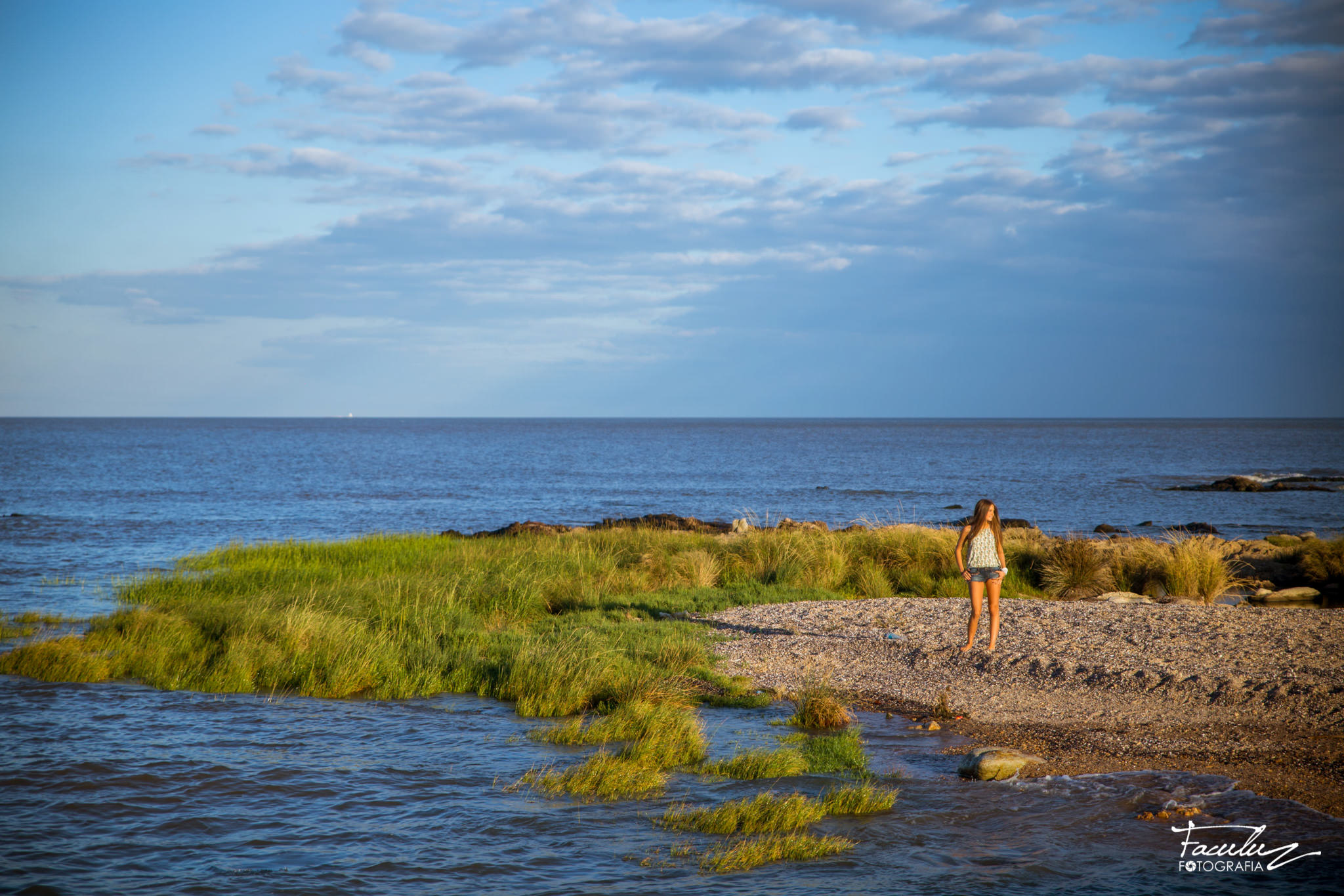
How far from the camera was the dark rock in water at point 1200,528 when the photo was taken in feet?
112

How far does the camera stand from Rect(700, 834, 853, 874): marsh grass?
7203 mm

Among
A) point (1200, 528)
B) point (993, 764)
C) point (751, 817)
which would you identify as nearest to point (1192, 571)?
point (993, 764)

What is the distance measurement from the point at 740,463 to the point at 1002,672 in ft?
242

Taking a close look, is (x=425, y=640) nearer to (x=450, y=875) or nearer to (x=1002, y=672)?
(x=450, y=875)

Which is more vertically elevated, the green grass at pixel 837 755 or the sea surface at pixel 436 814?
the green grass at pixel 837 755

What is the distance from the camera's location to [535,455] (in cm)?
9788

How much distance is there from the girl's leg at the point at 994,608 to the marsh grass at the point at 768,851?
5.67 m

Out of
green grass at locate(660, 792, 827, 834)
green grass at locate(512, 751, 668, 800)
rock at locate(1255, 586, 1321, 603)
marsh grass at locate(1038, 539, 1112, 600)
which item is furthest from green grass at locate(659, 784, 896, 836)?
rock at locate(1255, 586, 1321, 603)

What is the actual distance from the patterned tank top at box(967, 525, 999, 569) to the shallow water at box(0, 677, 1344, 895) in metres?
2.83

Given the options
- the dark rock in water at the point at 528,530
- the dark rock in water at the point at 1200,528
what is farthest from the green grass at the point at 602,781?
the dark rock in water at the point at 1200,528

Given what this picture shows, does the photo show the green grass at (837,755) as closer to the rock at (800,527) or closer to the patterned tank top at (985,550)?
the patterned tank top at (985,550)

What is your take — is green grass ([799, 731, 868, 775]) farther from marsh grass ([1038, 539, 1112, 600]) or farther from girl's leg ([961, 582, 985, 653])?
marsh grass ([1038, 539, 1112, 600])

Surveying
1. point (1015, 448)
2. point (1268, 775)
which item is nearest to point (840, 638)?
point (1268, 775)
